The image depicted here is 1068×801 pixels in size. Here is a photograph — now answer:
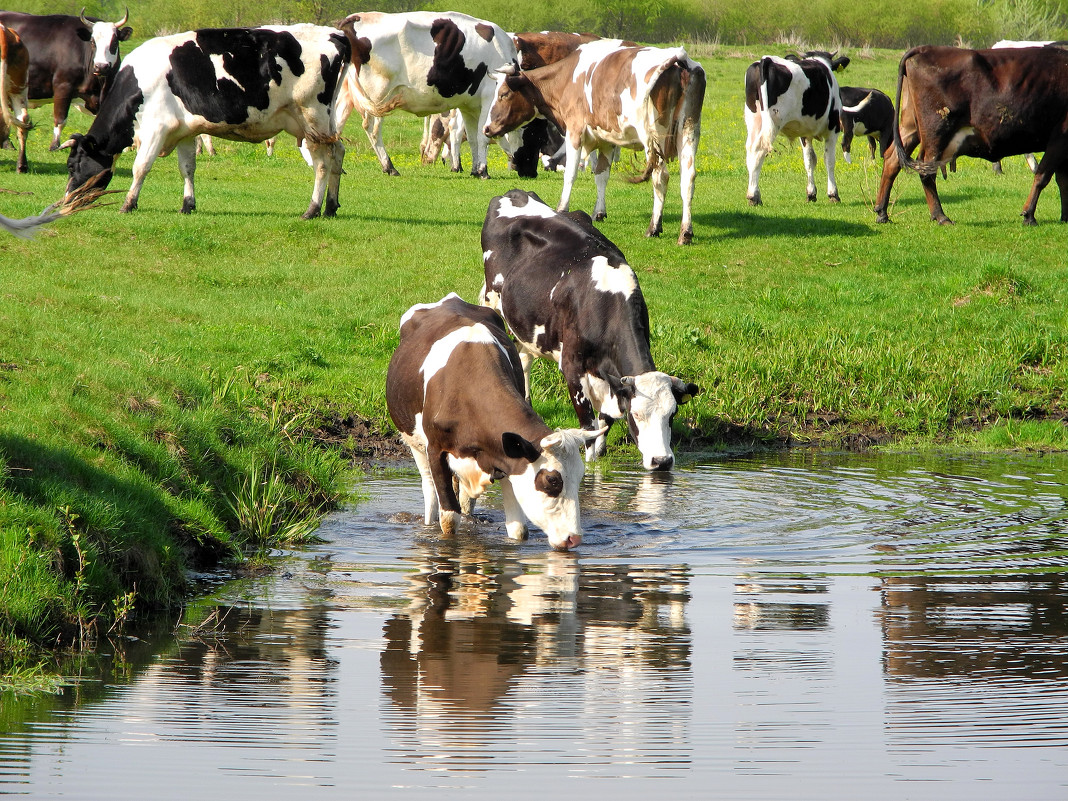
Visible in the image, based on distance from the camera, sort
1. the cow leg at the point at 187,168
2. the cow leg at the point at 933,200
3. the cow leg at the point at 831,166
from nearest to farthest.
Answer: the cow leg at the point at 187,168, the cow leg at the point at 933,200, the cow leg at the point at 831,166

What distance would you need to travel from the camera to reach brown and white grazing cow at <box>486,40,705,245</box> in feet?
49.2

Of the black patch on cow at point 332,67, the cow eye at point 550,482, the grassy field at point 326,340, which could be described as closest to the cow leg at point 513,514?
the cow eye at point 550,482

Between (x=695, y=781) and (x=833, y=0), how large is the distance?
8724 centimetres

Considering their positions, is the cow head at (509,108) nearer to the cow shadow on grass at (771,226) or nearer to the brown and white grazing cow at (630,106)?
the brown and white grazing cow at (630,106)

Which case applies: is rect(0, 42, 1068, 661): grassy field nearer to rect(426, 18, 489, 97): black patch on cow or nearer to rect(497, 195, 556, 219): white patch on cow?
rect(497, 195, 556, 219): white patch on cow

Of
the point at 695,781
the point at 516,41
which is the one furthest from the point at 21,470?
the point at 516,41

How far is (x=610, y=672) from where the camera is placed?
16.9 feet

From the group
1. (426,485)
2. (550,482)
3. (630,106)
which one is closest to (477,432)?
(550,482)

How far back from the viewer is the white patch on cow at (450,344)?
7676mm

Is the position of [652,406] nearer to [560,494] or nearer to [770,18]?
[560,494]

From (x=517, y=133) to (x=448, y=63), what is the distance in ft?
7.98

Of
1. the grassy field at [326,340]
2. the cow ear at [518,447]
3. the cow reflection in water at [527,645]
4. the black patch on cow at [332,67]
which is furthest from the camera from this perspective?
the black patch on cow at [332,67]

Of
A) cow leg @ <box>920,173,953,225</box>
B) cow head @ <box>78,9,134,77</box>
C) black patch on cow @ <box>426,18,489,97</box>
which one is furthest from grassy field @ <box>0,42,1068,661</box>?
cow head @ <box>78,9,134,77</box>

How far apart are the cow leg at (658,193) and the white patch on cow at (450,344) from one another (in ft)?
25.8
